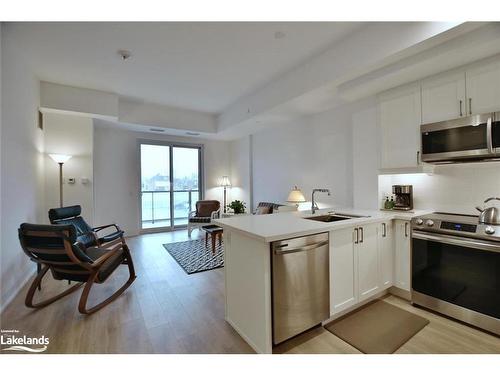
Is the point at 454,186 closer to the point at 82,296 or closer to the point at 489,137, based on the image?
the point at 489,137

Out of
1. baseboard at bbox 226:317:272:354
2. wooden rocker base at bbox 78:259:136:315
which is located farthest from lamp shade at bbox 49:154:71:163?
baseboard at bbox 226:317:272:354

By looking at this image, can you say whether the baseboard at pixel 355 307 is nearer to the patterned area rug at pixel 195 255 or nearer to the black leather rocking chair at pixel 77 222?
the patterned area rug at pixel 195 255

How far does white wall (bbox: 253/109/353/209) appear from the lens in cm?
371

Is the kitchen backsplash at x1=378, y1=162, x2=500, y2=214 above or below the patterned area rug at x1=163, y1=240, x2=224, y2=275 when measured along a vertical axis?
above

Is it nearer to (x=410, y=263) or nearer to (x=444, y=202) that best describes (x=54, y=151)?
(x=410, y=263)

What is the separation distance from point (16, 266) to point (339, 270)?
364 cm

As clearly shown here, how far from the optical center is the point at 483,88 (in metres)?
2.10

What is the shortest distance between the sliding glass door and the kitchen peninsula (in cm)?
451

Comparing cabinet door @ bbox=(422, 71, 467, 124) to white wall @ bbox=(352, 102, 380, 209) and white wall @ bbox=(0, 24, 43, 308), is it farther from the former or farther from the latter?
white wall @ bbox=(0, 24, 43, 308)

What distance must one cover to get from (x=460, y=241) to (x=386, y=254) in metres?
0.65

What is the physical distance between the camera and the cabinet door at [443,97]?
7.33 feet

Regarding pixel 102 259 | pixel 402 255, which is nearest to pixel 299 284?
pixel 402 255
